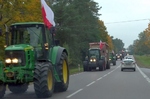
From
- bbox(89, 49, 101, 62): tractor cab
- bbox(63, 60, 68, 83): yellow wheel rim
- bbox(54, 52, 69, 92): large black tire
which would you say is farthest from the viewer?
bbox(89, 49, 101, 62): tractor cab

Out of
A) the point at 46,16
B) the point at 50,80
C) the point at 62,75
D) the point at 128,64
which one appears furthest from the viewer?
the point at 128,64

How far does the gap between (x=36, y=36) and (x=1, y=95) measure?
113 inches

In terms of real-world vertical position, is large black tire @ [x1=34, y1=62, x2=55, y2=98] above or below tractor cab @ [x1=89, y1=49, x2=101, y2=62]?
below

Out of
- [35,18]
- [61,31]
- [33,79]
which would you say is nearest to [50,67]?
[33,79]

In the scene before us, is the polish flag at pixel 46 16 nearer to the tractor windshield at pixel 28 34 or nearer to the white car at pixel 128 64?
the tractor windshield at pixel 28 34

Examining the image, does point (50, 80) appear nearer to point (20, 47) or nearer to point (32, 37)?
point (20, 47)

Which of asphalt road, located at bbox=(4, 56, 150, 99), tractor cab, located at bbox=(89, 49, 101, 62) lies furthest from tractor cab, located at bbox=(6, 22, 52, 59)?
tractor cab, located at bbox=(89, 49, 101, 62)

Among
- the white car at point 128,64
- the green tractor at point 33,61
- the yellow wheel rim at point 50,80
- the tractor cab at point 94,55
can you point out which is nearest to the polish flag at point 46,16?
the green tractor at point 33,61

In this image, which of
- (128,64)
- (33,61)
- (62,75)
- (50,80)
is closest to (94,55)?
(128,64)

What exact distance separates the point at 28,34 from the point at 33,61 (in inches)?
53.3

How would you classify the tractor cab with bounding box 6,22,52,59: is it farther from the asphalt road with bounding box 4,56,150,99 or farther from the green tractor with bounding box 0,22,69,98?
the asphalt road with bounding box 4,56,150,99

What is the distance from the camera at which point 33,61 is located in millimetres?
15484

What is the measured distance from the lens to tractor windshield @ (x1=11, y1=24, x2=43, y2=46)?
16.1 meters

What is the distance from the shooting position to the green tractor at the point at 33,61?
14.8 m
